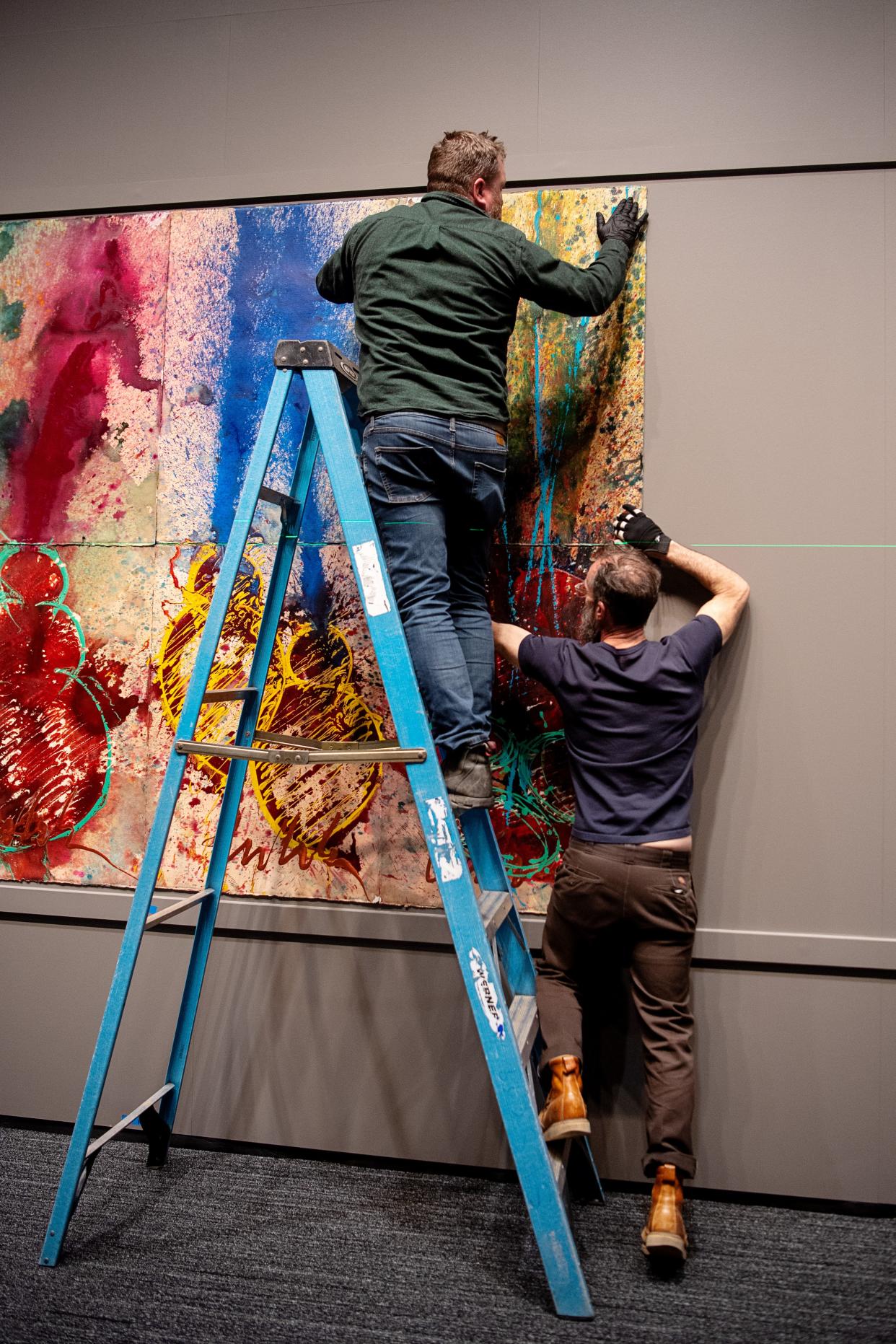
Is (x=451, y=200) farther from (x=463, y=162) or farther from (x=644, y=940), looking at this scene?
(x=644, y=940)

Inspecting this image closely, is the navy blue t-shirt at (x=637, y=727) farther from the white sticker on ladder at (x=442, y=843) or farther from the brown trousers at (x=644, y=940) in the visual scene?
the white sticker on ladder at (x=442, y=843)

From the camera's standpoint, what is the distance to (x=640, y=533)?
203 cm

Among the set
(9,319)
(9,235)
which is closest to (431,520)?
(9,319)

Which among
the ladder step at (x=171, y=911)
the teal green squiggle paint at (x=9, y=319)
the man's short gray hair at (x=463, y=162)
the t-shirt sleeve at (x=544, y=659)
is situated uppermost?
the man's short gray hair at (x=463, y=162)

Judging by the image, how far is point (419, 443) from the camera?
1.73 metres

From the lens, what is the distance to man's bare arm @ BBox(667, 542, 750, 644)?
198 cm

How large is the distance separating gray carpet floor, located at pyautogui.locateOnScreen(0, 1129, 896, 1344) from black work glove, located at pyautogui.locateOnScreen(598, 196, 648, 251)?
2.07 metres

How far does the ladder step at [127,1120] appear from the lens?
1782mm

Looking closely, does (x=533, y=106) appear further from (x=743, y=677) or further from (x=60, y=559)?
(x=60, y=559)

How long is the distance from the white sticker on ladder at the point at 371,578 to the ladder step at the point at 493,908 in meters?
0.59

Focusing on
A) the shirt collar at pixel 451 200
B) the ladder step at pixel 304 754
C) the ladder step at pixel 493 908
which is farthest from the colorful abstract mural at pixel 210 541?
the ladder step at pixel 304 754

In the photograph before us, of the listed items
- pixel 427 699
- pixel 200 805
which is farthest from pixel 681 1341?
pixel 200 805

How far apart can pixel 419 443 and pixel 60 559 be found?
1129mm

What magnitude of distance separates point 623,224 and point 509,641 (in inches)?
37.4
